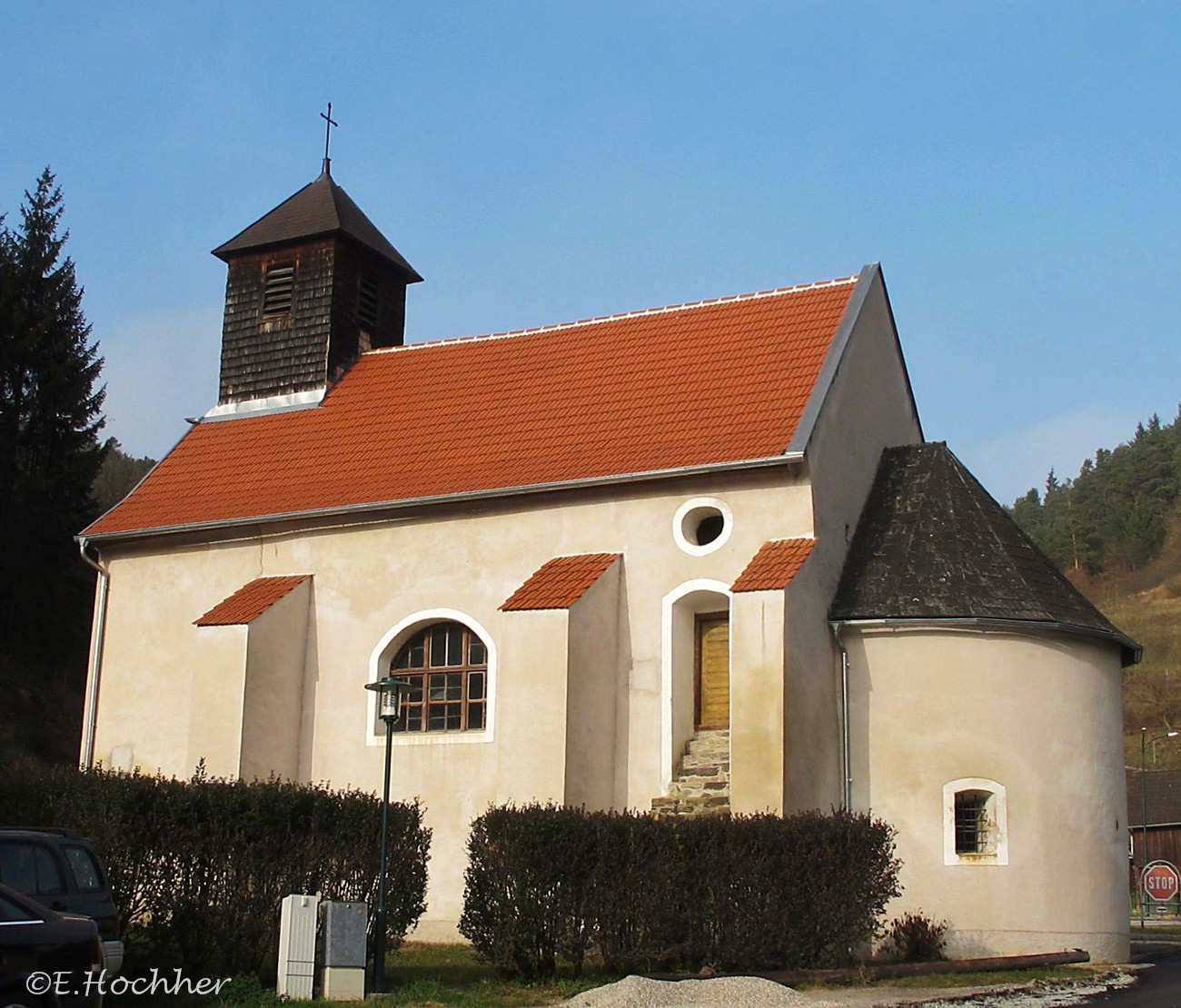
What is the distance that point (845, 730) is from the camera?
19812 millimetres

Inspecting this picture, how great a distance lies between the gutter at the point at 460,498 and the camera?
64.6ft

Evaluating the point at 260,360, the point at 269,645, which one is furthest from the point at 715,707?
the point at 260,360

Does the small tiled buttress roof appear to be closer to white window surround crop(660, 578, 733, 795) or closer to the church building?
the church building

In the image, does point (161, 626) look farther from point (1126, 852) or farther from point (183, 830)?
point (1126, 852)

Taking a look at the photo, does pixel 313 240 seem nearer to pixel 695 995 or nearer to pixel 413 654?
pixel 413 654

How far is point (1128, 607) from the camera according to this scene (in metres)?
85.4

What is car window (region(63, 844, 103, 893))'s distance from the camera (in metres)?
12.4

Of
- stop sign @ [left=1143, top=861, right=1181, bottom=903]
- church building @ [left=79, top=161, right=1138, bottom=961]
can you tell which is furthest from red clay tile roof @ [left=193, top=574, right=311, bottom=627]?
stop sign @ [left=1143, top=861, right=1181, bottom=903]

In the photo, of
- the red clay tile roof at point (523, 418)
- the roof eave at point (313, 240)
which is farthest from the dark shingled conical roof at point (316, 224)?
the red clay tile roof at point (523, 418)

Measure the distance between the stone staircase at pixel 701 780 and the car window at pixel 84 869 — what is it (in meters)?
8.03

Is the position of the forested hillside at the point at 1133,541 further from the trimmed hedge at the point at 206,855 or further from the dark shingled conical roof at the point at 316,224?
the trimmed hedge at the point at 206,855

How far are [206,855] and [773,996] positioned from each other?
18.8 feet

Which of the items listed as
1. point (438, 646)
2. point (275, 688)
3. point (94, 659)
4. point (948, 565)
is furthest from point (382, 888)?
point (94, 659)

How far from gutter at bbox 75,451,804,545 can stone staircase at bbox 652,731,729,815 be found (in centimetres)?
366
